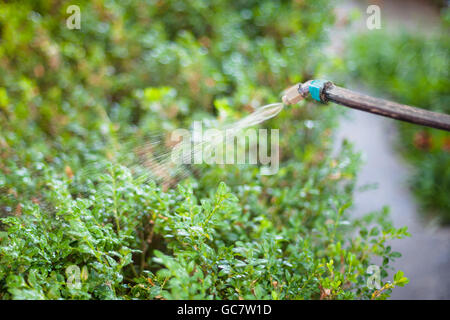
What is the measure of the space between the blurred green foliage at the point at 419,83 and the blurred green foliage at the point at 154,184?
0.83m

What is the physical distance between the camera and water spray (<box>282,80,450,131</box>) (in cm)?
139

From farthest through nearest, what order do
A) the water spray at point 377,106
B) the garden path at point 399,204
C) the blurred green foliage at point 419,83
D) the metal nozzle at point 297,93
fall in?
1. the blurred green foliage at point 419,83
2. the garden path at point 399,204
3. the metal nozzle at point 297,93
4. the water spray at point 377,106

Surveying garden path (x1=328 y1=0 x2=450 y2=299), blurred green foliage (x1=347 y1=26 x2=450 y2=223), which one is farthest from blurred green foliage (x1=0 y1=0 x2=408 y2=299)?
blurred green foliage (x1=347 y1=26 x2=450 y2=223)

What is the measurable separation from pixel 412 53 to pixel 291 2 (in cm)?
181

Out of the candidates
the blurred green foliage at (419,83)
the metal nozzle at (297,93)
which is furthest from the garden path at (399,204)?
the metal nozzle at (297,93)

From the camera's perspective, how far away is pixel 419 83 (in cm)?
394

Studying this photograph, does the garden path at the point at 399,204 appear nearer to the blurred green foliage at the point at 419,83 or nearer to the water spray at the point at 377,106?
the blurred green foliage at the point at 419,83

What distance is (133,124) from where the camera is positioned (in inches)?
114

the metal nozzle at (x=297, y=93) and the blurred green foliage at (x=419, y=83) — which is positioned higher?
the blurred green foliage at (x=419, y=83)

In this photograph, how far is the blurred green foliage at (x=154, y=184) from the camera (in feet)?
4.68

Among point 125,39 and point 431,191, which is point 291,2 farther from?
point 431,191

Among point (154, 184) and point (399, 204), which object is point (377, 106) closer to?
point (154, 184)

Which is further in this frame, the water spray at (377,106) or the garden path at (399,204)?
the garden path at (399,204)
